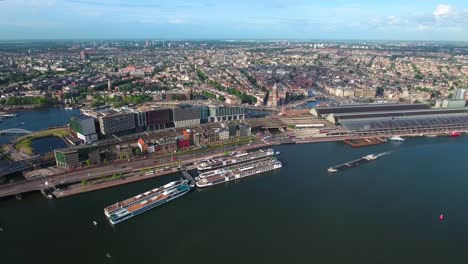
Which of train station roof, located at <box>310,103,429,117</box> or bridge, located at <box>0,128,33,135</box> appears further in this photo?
train station roof, located at <box>310,103,429,117</box>

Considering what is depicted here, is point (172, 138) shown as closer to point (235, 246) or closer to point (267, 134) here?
point (267, 134)

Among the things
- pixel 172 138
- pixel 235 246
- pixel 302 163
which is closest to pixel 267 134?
pixel 302 163

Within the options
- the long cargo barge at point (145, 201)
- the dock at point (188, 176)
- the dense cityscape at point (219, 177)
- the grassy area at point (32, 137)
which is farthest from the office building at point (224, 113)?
the long cargo barge at point (145, 201)

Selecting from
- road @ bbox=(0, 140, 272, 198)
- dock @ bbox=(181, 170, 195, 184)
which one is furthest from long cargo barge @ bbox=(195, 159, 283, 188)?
road @ bbox=(0, 140, 272, 198)

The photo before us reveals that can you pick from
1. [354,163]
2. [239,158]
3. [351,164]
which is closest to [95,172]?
[239,158]

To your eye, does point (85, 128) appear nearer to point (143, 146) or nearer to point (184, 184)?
point (143, 146)

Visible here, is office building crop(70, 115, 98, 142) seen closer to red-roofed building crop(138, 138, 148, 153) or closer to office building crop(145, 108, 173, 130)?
office building crop(145, 108, 173, 130)
